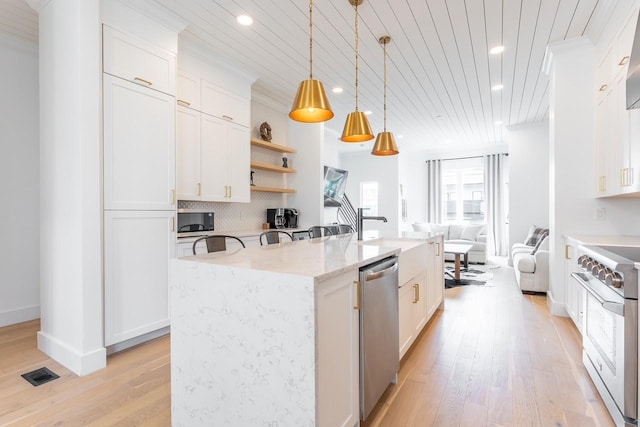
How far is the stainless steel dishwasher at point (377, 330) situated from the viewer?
64.4 inches

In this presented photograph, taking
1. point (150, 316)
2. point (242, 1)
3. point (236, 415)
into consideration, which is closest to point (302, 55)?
point (242, 1)

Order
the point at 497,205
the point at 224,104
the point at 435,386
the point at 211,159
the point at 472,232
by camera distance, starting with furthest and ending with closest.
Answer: the point at 497,205 < the point at 472,232 < the point at 224,104 < the point at 211,159 < the point at 435,386

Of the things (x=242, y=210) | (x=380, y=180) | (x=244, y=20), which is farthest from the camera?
(x=380, y=180)

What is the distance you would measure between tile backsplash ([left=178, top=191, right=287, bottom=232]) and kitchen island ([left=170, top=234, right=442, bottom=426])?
2505 mm

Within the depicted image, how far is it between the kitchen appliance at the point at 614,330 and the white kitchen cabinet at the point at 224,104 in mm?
3673

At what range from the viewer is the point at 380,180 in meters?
8.51

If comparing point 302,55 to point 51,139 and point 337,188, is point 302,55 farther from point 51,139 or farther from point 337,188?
point 337,188

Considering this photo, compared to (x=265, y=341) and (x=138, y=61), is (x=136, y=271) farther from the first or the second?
(x=265, y=341)

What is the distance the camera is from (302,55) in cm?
361

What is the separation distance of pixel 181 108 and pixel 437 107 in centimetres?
400

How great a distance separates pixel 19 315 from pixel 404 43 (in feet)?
15.8

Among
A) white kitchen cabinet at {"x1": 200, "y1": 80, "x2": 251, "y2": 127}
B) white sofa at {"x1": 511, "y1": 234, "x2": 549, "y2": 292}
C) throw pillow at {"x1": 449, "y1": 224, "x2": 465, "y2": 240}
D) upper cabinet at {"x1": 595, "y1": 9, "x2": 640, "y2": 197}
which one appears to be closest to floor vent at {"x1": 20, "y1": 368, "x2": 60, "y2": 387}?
white kitchen cabinet at {"x1": 200, "y1": 80, "x2": 251, "y2": 127}

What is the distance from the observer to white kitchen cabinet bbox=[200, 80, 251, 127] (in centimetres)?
365

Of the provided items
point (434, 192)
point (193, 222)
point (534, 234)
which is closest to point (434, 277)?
point (193, 222)
